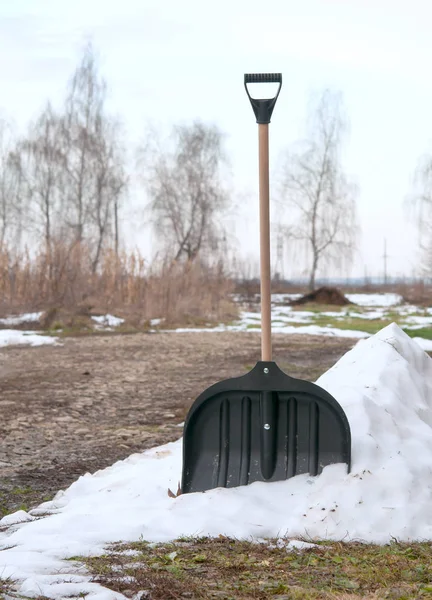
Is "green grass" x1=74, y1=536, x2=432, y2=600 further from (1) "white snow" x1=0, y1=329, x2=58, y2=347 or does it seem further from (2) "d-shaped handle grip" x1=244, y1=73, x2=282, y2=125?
(1) "white snow" x1=0, y1=329, x2=58, y2=347

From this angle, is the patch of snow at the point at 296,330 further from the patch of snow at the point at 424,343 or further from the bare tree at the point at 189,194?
the bare tree at the point at 189,194

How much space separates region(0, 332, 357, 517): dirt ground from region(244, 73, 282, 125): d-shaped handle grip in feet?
7.55

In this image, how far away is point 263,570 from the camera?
8.27 feet

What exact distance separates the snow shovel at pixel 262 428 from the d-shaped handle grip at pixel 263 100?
20.2 inches

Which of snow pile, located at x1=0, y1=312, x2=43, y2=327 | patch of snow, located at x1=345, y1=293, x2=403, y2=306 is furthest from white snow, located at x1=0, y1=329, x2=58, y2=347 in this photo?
patch of snow, located at x1=345, y1=293, x2=403, y2=306

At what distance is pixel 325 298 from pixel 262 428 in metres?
23.7

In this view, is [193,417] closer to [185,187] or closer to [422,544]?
[422,544]

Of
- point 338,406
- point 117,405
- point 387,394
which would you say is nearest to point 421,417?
point 387,394

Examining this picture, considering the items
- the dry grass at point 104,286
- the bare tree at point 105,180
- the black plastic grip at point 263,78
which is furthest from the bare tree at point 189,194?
the black plastic grip at point 263,78

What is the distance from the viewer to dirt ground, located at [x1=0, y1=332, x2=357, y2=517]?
458cm

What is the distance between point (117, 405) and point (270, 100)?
3.54 m

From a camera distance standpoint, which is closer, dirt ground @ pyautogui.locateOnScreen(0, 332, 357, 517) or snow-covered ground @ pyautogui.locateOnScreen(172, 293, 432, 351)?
dirt ground @ pyautogui.locateOnScreen(0, 332, 357, 517)

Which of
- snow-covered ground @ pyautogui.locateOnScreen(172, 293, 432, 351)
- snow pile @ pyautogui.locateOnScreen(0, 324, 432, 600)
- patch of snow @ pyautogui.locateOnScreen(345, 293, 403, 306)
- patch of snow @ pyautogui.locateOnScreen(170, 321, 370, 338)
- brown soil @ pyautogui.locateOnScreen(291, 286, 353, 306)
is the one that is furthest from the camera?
patch of snow @ pyautogui.locateOnScreen(345, 293, 403, 306)

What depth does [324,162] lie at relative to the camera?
33.5m
